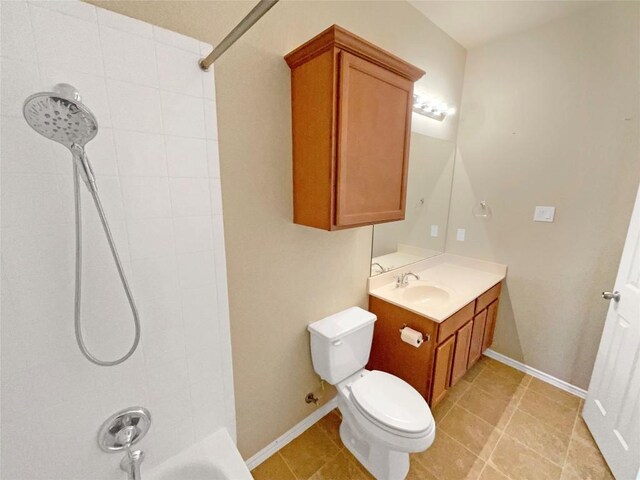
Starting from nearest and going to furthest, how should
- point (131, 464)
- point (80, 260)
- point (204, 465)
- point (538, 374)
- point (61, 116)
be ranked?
point (61, 116) → point (80, 260) → point (131, 464) → point (204, 465) → point (538, 374)

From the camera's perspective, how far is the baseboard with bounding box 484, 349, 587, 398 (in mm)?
1893

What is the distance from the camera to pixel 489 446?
1.51 meters

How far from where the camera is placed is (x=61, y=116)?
60 cm

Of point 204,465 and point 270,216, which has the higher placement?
point 270,216

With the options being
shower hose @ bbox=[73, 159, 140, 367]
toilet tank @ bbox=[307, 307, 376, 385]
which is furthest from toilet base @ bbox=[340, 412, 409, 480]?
shower hose @ bbox=[73, 159, 140, 367]

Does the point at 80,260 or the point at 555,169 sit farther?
the point at 555,169

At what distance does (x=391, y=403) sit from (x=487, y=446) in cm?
76

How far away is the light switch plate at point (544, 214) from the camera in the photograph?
187 cm

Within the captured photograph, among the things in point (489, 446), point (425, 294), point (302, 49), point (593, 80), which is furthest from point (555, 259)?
point (302, 49)

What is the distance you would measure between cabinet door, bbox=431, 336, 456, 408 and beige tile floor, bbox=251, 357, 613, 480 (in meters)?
0.22

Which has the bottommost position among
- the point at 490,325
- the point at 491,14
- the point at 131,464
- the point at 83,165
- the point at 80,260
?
the point at 490,325

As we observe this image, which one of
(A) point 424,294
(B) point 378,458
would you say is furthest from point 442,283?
(B) point 378,458

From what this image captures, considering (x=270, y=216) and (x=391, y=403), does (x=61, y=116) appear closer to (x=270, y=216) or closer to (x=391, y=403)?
(x=270, y=216)

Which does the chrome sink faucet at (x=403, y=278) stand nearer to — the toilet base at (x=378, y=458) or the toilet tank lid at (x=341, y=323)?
the toilet tank lid at (x=341, y=323)
